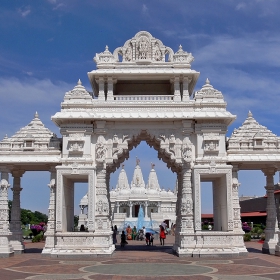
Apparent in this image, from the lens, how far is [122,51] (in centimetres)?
2125

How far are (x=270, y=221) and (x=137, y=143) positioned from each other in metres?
7.67

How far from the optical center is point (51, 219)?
19188mm

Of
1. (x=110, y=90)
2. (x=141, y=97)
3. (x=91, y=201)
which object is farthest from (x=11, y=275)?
(x=141, y=97)

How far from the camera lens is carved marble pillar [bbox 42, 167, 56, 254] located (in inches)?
Answer: 746

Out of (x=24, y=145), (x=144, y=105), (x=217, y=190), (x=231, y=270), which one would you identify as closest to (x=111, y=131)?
(x=144, y=105)

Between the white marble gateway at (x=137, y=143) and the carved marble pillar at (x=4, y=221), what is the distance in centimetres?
4

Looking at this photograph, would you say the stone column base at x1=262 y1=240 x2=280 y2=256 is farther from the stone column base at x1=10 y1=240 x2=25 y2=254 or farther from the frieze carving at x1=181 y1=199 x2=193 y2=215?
the stone column base at x1=10 y1=240 x2=25 y2=254

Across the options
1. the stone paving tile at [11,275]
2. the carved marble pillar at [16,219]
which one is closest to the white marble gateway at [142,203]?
the carved marble pillar at [16,219]

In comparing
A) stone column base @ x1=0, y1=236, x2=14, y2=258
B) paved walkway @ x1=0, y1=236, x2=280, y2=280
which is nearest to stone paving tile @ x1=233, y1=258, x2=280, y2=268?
paved walkway @ x1=0, y1=236, x2=280, y2=280

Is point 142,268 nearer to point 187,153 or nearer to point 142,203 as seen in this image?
point 187,153

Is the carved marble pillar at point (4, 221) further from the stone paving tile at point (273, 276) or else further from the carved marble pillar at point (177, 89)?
the stone paving tile at point (273, 276)

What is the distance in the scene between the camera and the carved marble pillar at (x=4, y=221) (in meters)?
18.8

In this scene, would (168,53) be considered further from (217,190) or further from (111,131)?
(217,190)

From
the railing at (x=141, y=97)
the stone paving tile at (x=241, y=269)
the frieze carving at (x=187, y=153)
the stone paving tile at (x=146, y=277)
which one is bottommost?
the stone paving tile at (x=241, y=269)
